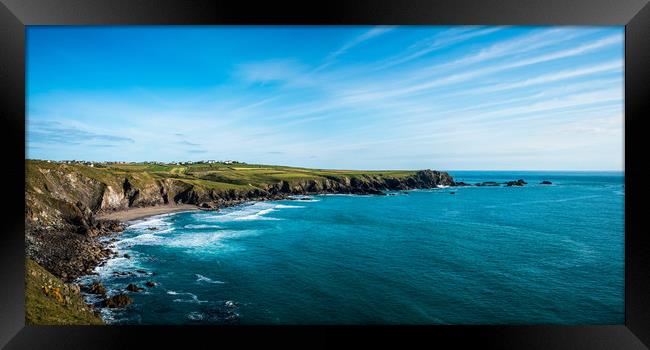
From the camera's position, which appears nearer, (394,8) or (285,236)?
(394,8)

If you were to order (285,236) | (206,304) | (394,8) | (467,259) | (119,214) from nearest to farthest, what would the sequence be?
(394,8), (206,304), (467,259), (285,236), (119,214)

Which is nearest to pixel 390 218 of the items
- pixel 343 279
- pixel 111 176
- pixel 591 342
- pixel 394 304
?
pixel 343 279

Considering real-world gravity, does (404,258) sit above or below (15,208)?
below

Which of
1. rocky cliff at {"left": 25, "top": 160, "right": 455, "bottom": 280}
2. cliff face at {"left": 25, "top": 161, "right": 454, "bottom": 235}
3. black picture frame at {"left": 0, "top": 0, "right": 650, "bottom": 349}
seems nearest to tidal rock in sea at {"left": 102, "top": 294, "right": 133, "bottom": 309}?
rocky cliff at {"left": 25, "top": 160, "right": 455, "bottom": 280}

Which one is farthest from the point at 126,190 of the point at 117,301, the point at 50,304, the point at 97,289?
the point at 50,304

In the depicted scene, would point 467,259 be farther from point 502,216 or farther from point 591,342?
point 502,216
